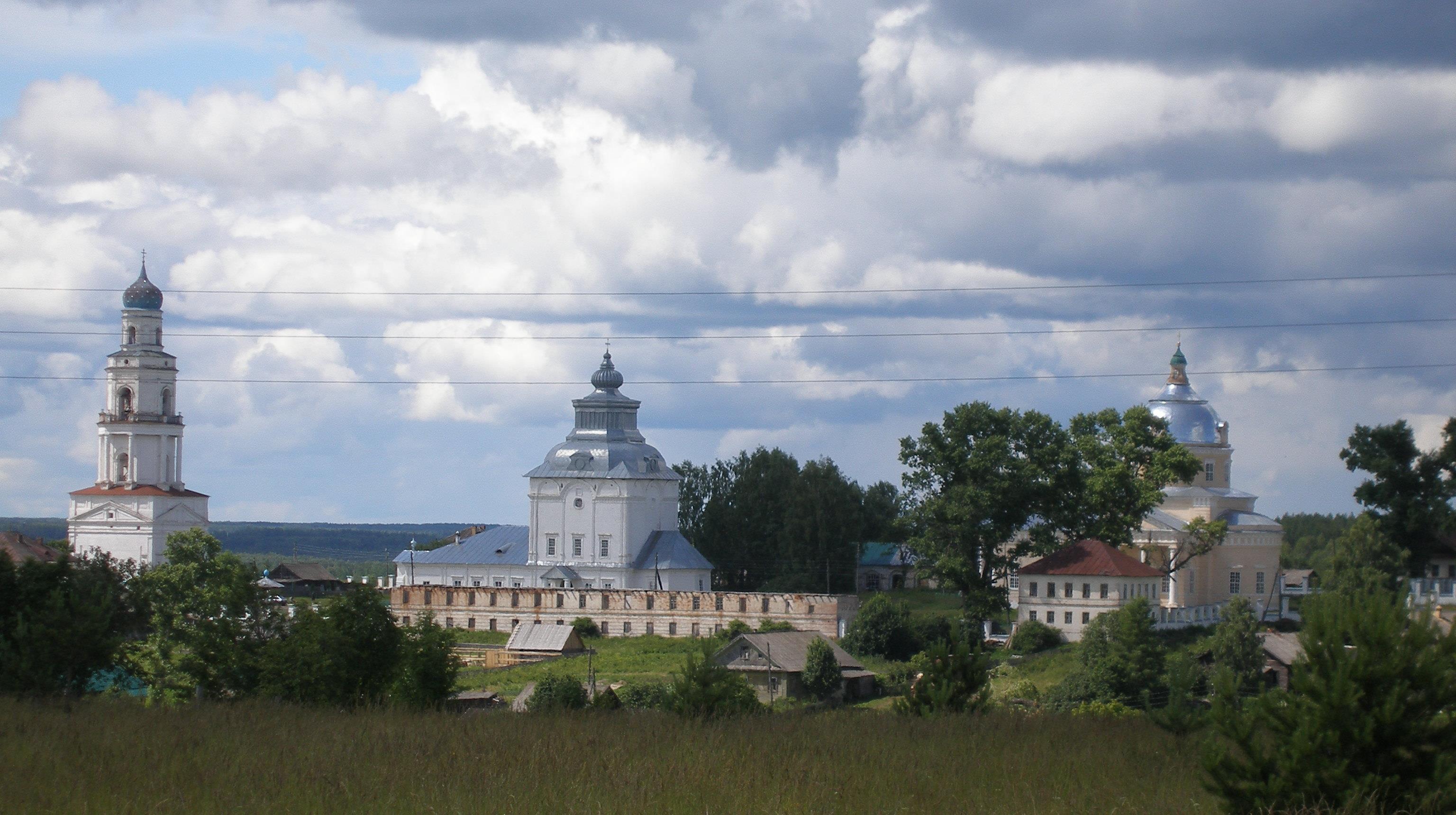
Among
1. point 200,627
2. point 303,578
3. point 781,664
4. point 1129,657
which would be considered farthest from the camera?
point 303,578

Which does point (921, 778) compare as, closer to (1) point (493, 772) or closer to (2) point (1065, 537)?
(1) point (493, 772)

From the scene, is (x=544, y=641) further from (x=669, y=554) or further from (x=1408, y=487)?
(x=1408, y=487)

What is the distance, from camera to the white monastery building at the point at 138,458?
8894 cm

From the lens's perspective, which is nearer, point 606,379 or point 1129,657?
point 1129,657

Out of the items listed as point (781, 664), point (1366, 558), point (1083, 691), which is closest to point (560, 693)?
point (781, 664)

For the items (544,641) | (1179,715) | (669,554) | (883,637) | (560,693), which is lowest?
(544,641)

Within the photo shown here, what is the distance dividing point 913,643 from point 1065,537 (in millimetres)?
8976

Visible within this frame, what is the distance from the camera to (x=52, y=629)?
2319cm

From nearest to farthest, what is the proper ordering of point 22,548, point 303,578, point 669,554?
point 22,548
point 669,554
point 303,578

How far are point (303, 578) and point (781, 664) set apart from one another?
7403cm

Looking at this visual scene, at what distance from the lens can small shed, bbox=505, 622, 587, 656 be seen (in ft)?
185

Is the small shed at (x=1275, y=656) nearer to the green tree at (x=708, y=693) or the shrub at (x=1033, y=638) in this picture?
the shrub at (x=1033, y=638)

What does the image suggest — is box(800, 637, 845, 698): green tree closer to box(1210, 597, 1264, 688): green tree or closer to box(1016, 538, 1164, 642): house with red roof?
box(1210, 597, 1264, 688): green tree

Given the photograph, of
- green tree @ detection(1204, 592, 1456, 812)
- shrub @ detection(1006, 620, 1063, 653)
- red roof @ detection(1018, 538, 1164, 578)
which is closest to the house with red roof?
red roof @ detection(1018, 538, 1164, 578)
